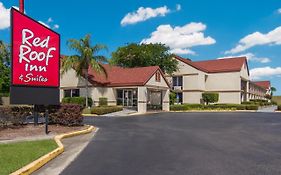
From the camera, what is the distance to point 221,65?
53.5 metres

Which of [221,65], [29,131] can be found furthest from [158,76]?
[29,131]

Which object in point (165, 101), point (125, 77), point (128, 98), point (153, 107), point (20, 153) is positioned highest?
point (125, 77)

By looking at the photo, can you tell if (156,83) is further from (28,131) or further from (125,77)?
(28,131)

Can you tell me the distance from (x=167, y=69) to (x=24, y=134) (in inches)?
1411

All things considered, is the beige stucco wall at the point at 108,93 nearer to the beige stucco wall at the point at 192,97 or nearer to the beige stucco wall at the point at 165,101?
the beige stucco wall at the point at 165,101

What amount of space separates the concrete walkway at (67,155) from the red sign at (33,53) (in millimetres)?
3449

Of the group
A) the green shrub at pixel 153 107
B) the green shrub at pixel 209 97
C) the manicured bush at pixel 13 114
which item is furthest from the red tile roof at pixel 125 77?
the manicured bush at pixel 13 114

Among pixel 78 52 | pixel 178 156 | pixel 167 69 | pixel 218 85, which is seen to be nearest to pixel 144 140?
pixel 178 156

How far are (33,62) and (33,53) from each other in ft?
1.39

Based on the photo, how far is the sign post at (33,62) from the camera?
13.7 m

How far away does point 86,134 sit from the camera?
48.8 ft

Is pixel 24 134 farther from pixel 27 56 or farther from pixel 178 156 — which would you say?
pixel 178 156

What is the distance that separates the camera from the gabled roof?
50922 mm

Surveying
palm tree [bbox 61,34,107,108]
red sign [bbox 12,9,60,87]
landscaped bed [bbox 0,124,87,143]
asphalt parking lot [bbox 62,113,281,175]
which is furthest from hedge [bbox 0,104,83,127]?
palm tree [bbox 61,34,107,108]
